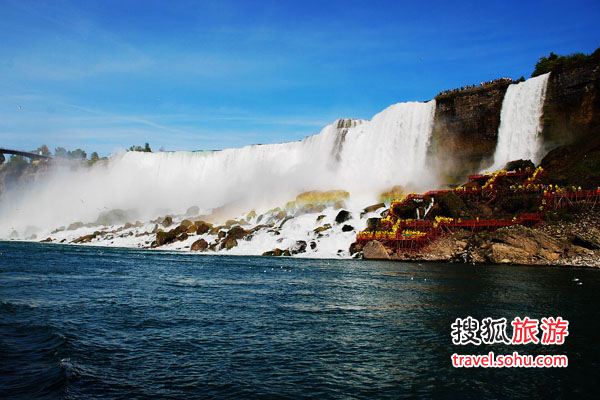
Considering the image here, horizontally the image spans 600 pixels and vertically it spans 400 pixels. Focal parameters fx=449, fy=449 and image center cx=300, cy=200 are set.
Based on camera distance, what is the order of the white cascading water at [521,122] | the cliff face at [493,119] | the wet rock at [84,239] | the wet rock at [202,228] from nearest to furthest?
the cliff face at [493,119] → the white cascading water at [521,122] → the wet rock at [202,228] → the wet rock at [84,239]

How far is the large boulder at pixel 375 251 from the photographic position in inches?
1507

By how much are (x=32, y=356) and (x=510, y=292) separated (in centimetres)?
1755

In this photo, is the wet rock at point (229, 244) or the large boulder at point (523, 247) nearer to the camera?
the large boulder at point (523, 247)

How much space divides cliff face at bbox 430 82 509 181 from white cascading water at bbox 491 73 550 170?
59.7 inches

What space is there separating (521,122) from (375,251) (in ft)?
76.1

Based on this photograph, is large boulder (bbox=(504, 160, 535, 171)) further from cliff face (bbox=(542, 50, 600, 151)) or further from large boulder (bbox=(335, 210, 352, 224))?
large boulder (bbox=(335, 210, 352, 224))

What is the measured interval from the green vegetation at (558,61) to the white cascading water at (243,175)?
12878 millimetres

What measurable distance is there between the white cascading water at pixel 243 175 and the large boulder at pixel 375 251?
19774 millimetres

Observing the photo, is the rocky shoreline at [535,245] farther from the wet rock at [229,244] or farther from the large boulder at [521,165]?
the wet rock at [229,244]

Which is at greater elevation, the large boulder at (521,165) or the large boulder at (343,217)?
the large boulder at (521,165)

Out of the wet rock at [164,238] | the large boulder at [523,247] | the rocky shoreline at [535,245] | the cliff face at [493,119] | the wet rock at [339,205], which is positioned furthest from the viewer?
the wet rock at [164,238]

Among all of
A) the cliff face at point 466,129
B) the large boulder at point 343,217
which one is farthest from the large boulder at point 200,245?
the cliff face at point 466,129

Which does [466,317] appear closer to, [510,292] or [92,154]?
[510,292]

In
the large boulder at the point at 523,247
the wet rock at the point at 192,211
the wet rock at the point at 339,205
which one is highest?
the wet rock at the point at 339,205
